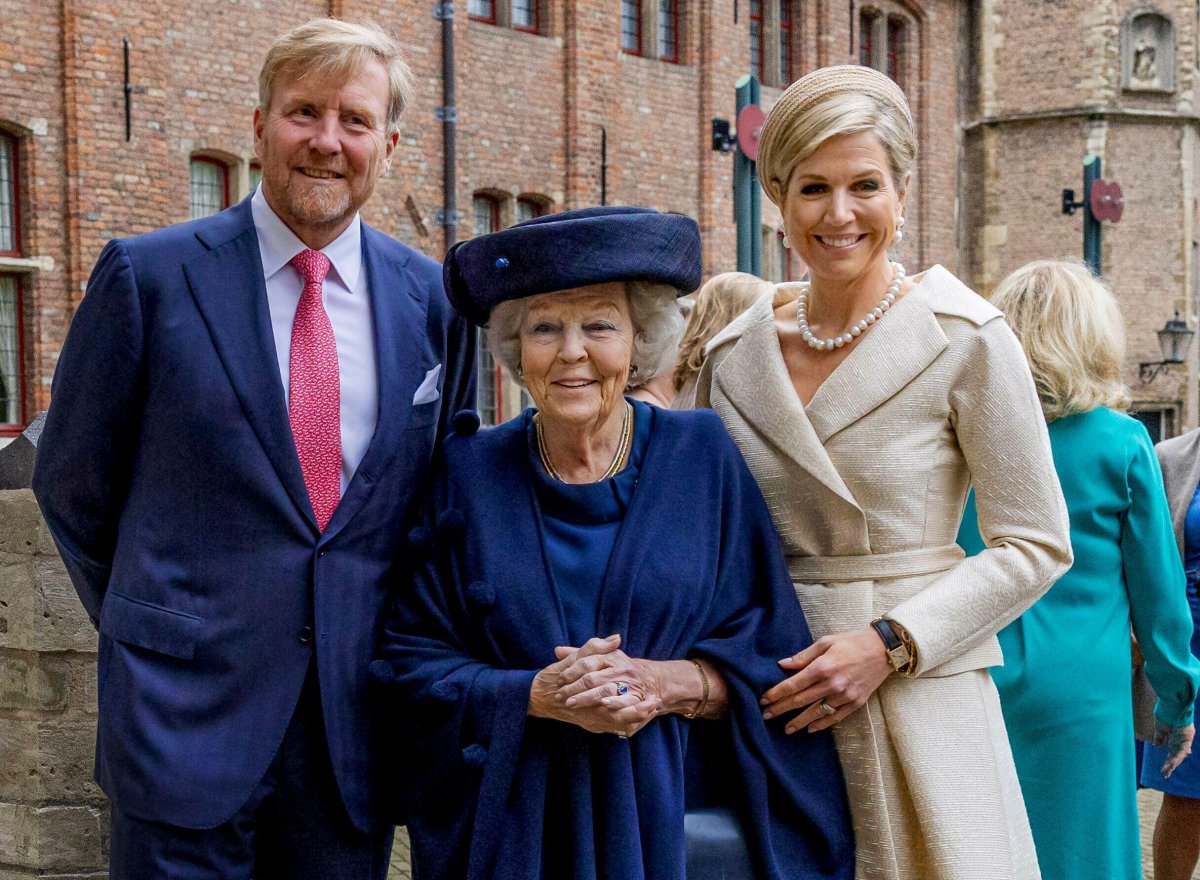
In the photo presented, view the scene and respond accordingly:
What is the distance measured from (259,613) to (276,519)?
0.55 ft

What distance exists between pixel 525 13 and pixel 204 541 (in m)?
15.2

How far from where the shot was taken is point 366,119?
105 inches

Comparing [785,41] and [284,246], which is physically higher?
[785,41]

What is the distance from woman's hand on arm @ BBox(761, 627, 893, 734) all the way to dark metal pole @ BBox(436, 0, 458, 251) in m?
13.1

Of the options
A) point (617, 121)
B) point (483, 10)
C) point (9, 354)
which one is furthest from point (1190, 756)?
point (617, 121)

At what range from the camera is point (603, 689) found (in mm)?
2291

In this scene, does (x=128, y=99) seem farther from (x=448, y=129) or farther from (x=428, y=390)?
(x=428, y=390)

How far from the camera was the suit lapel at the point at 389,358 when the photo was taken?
2578 millimetres

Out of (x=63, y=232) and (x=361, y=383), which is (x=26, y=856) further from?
(x=63, y=232)

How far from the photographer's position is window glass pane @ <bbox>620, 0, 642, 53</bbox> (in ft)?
59.4

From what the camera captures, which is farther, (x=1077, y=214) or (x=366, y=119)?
(x=1077, y=214)

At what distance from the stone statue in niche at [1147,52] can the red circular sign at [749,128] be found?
54.9ft

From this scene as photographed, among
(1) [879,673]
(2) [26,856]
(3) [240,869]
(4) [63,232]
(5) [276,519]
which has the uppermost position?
(4) [63,232]

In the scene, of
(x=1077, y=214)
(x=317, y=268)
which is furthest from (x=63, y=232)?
(x=1077, y=214)
